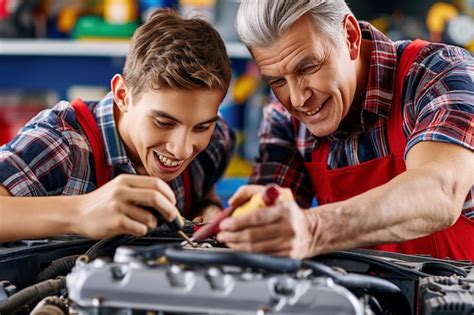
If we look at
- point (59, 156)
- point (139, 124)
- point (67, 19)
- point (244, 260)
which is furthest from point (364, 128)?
point (67, 19)

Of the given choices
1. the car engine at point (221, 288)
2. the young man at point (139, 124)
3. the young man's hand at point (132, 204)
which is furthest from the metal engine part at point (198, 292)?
the young man at point (139, 124)

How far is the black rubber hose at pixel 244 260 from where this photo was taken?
2.48 feet

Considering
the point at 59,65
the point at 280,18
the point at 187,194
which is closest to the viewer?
the point at 280,18

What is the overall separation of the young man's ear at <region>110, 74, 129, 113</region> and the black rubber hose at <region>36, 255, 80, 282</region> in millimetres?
398

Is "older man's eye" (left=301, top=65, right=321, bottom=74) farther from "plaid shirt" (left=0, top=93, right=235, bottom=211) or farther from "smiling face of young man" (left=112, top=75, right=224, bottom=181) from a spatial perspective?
"plaid shirt" (left=0, top=93, right=235, bottom=211)

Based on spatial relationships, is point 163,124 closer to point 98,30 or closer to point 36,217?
point 36,217

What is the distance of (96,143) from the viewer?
1.32 meters

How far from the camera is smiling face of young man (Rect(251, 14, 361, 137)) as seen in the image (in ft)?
4.05

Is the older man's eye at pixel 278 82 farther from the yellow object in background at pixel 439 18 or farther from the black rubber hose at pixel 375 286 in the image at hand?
the yellow object in background at pixel 439 18

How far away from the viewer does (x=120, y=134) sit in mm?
1338

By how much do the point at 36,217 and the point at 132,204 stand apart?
19cm

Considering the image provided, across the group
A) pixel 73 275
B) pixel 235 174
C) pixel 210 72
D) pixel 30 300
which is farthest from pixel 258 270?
pixel 235 174

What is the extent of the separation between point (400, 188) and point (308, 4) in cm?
42

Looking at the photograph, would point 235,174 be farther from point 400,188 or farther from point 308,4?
point 400,188
